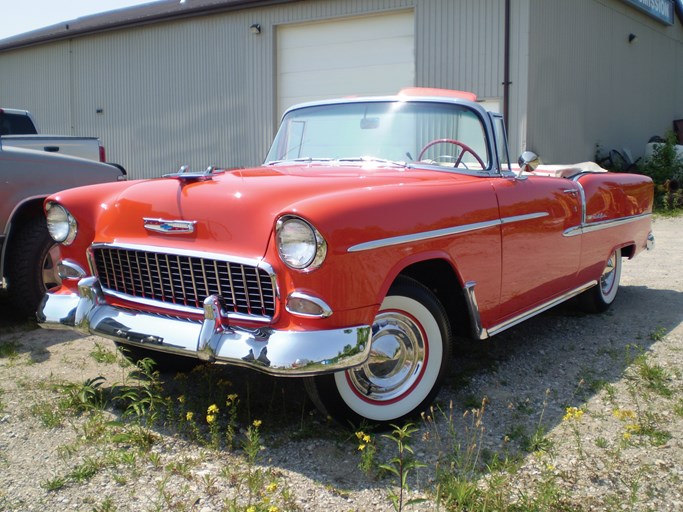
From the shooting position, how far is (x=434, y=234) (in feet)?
10.1

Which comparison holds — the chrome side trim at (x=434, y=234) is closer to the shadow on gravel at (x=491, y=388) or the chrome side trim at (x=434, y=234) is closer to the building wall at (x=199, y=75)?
the shadow on gravel at (x=491, y=388)

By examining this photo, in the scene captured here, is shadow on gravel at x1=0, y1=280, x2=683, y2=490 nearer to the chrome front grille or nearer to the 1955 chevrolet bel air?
the 1955 chevrolet bel air

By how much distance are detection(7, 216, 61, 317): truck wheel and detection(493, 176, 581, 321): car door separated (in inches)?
119

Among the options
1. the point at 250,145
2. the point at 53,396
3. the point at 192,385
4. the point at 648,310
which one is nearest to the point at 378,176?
the point at 192,385

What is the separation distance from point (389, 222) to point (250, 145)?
476 inches

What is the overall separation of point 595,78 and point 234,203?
13.4 m

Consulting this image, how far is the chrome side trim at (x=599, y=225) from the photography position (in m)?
4.36

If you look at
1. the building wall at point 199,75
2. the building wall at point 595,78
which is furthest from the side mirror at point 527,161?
the building wall at point 199,75

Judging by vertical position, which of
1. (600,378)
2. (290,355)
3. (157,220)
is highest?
(157,220)

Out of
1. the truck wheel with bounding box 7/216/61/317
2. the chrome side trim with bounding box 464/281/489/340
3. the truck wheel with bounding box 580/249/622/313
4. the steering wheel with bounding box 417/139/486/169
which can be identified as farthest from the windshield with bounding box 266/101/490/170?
the truck wheel with bounding box 7/216/61/317

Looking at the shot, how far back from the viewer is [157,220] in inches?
122

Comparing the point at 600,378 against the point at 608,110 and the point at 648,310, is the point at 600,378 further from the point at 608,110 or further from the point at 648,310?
the point at 608,110

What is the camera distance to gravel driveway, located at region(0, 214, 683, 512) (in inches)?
100.0

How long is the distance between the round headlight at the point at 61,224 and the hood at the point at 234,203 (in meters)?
0.20
